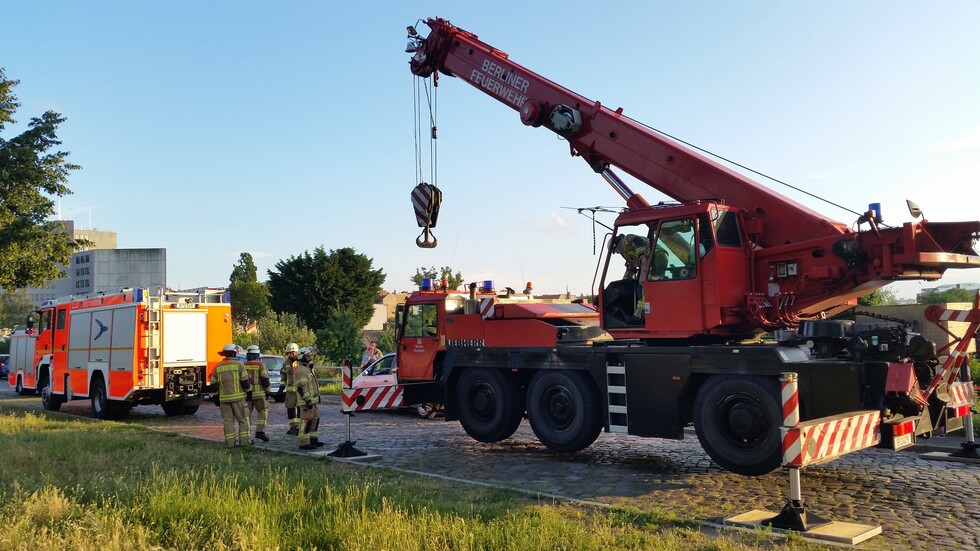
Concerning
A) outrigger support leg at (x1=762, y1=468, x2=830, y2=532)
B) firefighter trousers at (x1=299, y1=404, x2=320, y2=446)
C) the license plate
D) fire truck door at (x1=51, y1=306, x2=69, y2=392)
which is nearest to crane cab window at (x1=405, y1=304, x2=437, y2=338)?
firefighter trousers at (x1=299, y1=404, x2=320, y2=446)

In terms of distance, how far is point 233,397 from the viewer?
11.9 m

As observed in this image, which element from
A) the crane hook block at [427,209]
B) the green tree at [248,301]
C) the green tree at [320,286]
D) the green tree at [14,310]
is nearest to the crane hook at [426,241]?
the crane hook block at [427,209]

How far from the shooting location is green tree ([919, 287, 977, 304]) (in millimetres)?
8922

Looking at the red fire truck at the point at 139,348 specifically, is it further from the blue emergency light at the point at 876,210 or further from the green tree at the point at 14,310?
the green tree at the point at 14,310

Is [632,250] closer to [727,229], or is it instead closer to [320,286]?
[727,229]

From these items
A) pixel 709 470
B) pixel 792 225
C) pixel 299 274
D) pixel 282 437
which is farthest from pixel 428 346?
pixel 299 274

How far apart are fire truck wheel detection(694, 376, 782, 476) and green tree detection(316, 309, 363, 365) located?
21.8 metres

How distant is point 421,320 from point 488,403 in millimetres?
2962

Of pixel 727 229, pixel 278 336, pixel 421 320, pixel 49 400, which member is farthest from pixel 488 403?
pixel 278 336

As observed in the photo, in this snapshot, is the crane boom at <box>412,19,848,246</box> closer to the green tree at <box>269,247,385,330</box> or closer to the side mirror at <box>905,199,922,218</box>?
the side mirror at <box>905,199,922,218</box>

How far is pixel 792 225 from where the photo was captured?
9086 millimetres

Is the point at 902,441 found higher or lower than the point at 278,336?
lower

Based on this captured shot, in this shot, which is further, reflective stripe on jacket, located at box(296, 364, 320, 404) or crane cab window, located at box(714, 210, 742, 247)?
reflective stripe on jacket, located at box(296, 364, 320, 404)

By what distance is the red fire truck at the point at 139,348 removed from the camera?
16406 millimetres
